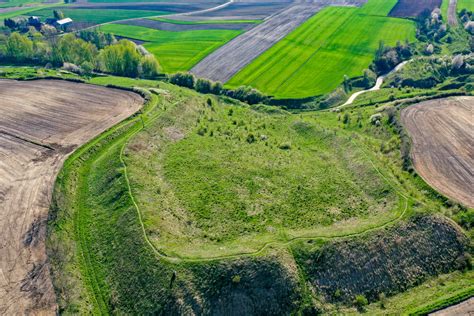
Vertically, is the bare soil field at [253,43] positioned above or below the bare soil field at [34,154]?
below

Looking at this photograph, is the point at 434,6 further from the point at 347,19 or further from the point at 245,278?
the point at 245,278

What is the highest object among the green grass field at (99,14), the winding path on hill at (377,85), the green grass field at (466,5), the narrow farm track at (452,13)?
the green grass field at (466,5)

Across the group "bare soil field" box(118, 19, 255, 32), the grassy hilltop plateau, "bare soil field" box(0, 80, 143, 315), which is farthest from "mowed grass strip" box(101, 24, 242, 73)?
"bare soil field" box(0, 80, 143, 315)

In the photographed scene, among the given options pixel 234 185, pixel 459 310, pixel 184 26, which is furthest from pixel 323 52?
pixel 459 310

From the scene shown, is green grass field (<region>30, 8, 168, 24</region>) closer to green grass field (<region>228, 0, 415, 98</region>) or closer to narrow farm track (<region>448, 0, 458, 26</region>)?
green grass field (<region>228, 0, 415, 98</region>)

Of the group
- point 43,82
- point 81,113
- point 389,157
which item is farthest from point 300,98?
point 43,82

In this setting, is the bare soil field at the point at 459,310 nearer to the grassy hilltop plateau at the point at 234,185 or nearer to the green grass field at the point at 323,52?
the grassy hilltop plateau at the point at 234,185

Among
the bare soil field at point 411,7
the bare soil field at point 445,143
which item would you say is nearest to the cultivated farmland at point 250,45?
the bare soil field at point 411,7
